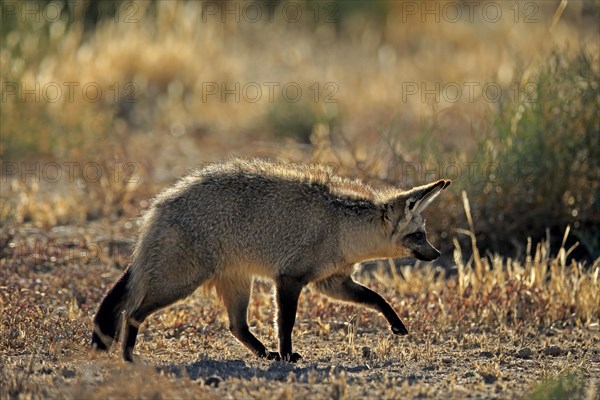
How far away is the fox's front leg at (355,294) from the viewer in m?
7.57

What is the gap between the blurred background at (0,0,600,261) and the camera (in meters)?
10.4

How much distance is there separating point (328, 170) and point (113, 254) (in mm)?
2800

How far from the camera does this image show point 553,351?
7.53 m

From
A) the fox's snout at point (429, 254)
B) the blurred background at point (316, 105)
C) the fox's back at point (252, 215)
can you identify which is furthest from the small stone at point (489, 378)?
the blurred background at point (316, 105)

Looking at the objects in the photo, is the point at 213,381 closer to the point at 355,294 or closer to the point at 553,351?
the point at 355,294

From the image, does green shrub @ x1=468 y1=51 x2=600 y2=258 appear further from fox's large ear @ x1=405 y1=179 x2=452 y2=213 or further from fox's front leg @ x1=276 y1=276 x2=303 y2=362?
fox's front leg @ x1=276 y1=276 x2=303 y2=362

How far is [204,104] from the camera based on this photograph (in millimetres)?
16031

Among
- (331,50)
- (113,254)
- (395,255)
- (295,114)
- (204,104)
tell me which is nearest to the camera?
(395,255)

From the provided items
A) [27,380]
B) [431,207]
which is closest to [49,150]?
[431,207]

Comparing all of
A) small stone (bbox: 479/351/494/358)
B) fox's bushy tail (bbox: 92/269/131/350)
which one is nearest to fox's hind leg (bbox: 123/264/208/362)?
fox's bushy tail (bbox: 92/269/131/350)

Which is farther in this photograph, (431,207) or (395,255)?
(431,207)

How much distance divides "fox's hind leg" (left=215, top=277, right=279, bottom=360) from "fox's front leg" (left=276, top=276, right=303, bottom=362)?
30 cm

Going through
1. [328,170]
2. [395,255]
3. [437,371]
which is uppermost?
[328,170]

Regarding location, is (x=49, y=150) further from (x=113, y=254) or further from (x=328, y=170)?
(x=328, y=170)
